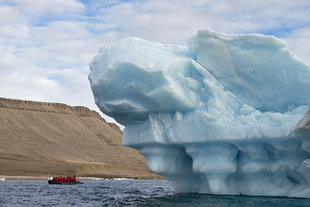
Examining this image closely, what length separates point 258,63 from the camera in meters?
22.5

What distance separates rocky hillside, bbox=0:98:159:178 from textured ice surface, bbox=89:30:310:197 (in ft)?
214

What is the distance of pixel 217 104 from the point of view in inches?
878

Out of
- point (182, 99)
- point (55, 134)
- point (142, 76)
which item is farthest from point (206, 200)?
point (55, 134)

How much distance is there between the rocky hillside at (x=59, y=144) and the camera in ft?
296

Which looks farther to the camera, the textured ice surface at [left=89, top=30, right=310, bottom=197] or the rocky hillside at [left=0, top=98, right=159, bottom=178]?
the rocky hillside at [left=0, top=98, right=159, bottom=178]

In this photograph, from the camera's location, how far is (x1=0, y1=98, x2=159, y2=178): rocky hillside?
90.2m

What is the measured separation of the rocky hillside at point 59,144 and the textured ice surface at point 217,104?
2571 inches

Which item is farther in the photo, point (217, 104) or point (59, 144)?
point (59, 144)

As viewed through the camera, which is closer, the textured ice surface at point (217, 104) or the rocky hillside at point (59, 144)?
the textured ice surface at point (217, 104)

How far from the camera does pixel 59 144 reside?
110m

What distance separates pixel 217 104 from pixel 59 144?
300 feet

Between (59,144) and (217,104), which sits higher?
(59,144)

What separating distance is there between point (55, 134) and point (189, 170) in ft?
309

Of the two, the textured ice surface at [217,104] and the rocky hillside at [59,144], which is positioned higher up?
the rocky hillside at [59,144]
